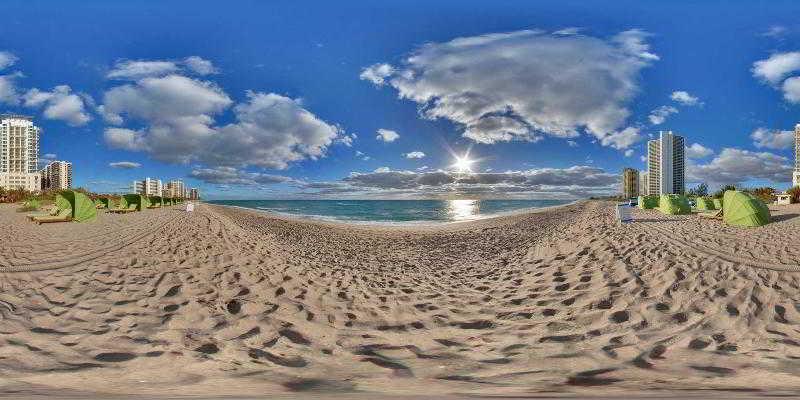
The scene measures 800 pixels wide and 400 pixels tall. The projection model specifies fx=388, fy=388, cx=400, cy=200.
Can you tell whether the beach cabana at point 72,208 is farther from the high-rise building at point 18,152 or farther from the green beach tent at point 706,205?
the high-rise building at point 18,152

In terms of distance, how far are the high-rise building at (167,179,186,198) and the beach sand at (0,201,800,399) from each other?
116860mm

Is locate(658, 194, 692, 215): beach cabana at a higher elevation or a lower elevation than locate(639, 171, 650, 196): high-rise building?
lower

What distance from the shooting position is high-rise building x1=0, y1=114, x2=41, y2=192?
3625 inches

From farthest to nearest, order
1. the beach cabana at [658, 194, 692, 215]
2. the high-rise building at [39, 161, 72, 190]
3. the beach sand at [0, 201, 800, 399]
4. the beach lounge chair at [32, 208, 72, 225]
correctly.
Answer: the high-rise building at [39, 161, 72, 190] < the beach cabana at [658, 194, 692, 215] < the beach lounge chair at [32, 208, 72, 225] < the beach sand at [0, 201, 800, 399]

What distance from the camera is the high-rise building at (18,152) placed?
92.1 meters

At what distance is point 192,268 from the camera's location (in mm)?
7832

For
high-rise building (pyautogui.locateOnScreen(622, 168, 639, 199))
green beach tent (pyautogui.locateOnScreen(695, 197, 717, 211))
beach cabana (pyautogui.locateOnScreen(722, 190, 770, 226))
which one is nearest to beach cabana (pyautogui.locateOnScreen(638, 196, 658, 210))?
green beach tent (pyautogui.locateOnScreen(695, 197, 717, 211))

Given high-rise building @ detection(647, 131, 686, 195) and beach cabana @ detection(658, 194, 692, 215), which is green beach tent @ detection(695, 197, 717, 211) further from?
high-rise building @ detection(647, 131, 686, 195)

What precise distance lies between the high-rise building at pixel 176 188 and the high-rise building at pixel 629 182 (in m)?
124

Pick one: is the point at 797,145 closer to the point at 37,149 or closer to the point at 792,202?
the point at 792,202

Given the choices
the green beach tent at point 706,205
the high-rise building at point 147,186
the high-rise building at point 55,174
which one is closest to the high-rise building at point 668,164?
the green beach tent at point 706,205

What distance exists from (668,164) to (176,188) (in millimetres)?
134442

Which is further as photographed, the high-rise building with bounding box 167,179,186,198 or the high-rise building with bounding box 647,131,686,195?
the high-rise building with bounding box 167,179,186,198

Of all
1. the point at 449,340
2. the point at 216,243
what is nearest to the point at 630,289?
the point at 449,340
